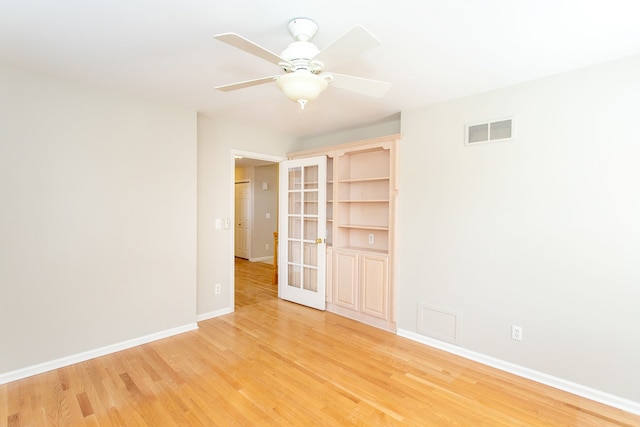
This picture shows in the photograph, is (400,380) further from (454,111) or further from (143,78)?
(143,78)

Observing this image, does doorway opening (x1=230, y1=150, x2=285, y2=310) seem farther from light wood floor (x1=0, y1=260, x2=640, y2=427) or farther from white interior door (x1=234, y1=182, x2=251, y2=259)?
light wood floor (x1=0, y1=260, x2=640, y2=427)

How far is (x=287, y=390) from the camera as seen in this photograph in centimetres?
233

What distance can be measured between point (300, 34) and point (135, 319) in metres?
3.02

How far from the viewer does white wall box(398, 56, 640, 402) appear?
86.4 inches

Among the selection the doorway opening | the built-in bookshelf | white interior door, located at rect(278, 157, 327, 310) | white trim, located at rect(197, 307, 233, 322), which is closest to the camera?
the built-in bookshelf

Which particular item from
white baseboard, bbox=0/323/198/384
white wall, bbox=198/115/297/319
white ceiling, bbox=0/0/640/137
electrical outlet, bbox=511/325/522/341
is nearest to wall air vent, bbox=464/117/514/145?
white ceiling, bbox=0/0/640/137

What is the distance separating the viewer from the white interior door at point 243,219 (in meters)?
7.81

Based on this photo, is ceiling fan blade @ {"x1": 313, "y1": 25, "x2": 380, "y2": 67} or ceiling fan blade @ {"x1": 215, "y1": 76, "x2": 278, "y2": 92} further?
ceiling fan blade @ {"x1": 215, "y1": 76, "x2": 278, "y2": 92}

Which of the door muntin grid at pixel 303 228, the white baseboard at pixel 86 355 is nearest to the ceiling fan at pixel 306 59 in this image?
the door muntin grid at pixel 303 228

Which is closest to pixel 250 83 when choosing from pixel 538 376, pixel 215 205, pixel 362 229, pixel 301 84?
pixel 301 84

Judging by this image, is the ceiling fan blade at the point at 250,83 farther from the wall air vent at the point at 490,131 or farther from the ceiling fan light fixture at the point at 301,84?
the wall air vent at the point at 490,131

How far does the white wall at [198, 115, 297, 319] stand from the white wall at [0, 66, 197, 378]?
0.28 m

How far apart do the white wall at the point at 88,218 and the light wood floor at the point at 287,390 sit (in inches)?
13.7

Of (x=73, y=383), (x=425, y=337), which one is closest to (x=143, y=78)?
(x=73, y=383)
